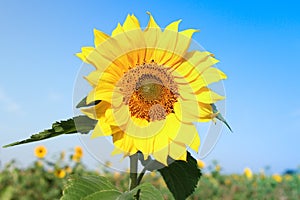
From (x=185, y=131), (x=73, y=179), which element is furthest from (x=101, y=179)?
(x=185, y=131)

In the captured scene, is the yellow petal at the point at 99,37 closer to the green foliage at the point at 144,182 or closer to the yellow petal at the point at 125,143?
the yellow petal at the point at 125,143

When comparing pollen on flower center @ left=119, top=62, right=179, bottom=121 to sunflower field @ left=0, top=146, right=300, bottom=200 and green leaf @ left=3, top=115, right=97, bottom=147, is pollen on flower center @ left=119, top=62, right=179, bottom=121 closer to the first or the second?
green leaf @ left=3, top=115, right=97, bottom=147

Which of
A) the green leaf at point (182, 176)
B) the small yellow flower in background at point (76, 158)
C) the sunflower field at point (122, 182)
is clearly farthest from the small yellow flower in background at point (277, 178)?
the green leaf at point (182, 176)

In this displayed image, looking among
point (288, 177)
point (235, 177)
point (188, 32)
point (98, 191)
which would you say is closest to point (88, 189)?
point (98, 191)

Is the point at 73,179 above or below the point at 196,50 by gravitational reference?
below

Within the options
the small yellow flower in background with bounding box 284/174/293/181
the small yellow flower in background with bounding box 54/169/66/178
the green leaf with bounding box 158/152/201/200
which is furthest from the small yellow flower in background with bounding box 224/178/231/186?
the green leaf with bounding box 158/152/201/200

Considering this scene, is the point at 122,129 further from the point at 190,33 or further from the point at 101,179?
the point at 190,33
